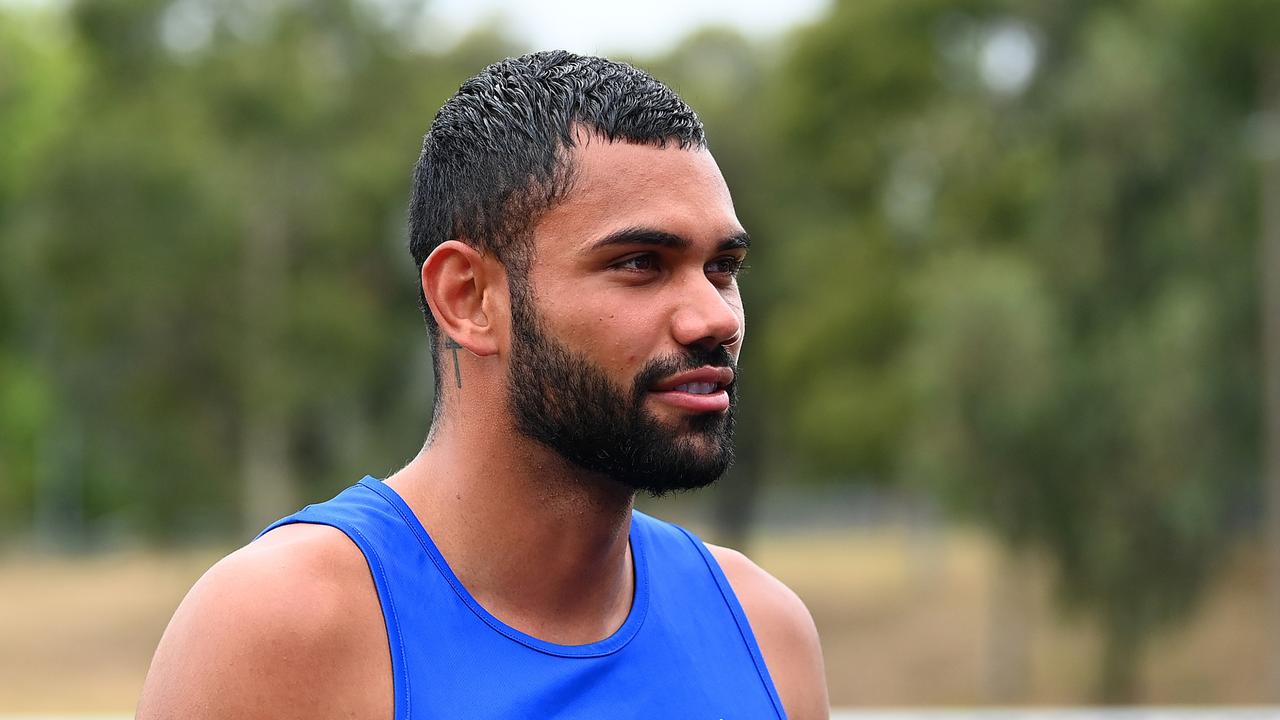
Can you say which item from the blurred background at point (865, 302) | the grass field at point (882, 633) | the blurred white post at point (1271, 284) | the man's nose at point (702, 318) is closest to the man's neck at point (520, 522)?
the man's nose at point (702, 318)

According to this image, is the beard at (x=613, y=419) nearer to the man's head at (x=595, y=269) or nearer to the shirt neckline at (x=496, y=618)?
the man's head at (x=595, y=269)

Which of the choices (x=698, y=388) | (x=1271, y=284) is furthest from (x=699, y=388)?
(x=1271, y=284)

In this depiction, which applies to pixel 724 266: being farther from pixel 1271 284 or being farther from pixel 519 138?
pixel 1271 284

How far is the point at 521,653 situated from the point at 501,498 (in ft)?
0.74

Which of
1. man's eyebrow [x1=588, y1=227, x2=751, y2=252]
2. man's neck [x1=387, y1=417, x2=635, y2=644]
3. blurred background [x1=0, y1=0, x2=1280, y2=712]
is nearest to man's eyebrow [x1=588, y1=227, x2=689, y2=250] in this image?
man's eyebrow [x1=588, y1=227, x2=751, y2=252]

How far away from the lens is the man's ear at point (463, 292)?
6.78 feet

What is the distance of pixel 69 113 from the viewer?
82.5 feet

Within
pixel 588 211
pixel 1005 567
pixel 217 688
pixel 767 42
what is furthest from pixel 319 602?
pixel 767 42

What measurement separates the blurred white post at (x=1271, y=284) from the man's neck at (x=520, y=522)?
18.4 meters

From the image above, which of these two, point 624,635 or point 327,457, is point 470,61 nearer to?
point 327,457

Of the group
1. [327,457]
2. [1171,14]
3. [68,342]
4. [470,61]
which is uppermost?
[470,61]

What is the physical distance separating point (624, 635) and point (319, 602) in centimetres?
47

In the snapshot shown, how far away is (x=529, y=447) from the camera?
2080mm

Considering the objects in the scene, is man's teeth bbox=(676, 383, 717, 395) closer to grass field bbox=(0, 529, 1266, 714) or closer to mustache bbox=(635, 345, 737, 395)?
mustache bbox=(635, 345, 737, 395)
